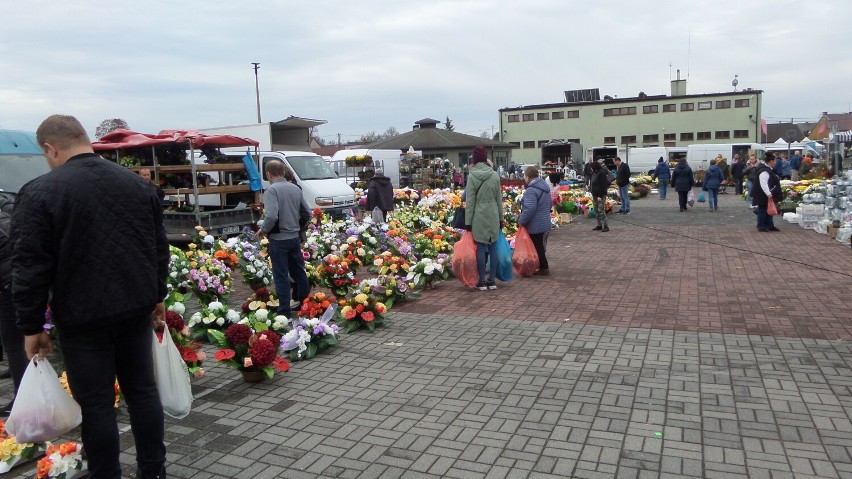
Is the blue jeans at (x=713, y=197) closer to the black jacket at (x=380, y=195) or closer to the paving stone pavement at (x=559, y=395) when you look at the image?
the black jacket at (x=380, y=195)

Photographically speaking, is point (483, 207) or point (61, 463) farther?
point (483, 207)

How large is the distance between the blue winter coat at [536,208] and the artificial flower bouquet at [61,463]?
6694mm

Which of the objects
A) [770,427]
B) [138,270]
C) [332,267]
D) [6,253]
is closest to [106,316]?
[138,270]

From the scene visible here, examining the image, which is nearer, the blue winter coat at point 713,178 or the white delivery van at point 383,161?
the blue winter coat at point 713,178

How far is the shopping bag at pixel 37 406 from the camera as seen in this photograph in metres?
3.13

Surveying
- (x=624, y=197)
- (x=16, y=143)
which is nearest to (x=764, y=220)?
(x=624, y=197)

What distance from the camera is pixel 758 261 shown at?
404 inches

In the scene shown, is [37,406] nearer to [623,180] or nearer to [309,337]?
[309,337]

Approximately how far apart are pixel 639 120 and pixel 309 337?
54.6 meters

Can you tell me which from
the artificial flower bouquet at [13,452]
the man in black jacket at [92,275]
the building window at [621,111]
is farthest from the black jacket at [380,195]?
the building window at [621,111]

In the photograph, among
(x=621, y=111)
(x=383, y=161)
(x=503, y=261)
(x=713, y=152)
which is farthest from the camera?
(x=621, y=111)

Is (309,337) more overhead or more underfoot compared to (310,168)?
more underfoot

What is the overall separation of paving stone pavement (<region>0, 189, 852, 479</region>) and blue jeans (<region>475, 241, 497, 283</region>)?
0.43 metres

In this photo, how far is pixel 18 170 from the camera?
447 inches
